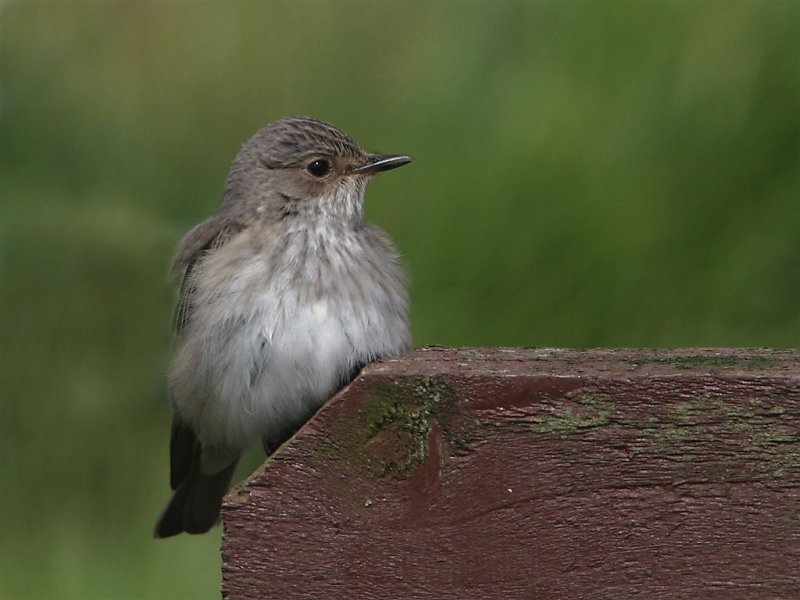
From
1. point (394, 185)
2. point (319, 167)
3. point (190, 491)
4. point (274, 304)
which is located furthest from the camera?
point (319, 167)

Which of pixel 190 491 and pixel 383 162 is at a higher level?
pixel 383 162

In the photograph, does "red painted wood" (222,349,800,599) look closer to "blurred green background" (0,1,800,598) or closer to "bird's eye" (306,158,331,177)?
"blurred green background" (0,1,800,598)

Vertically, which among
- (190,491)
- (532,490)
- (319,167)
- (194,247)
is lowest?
(190,491)

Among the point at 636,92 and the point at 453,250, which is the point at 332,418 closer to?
the point at 453,250

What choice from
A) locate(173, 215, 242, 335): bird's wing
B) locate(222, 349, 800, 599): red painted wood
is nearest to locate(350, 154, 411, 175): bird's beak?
locate(173, 215, 242, 335): bird's wing

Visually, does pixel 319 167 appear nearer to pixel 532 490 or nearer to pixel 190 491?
pixel 190 491

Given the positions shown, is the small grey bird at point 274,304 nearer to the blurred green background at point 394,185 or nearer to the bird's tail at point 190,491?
the bird's tail at point 190,491

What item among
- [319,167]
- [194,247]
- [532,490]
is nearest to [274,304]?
[194,247]

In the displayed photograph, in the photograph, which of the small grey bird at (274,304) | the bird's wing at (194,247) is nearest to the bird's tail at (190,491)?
the small grey bird at (274,304)
